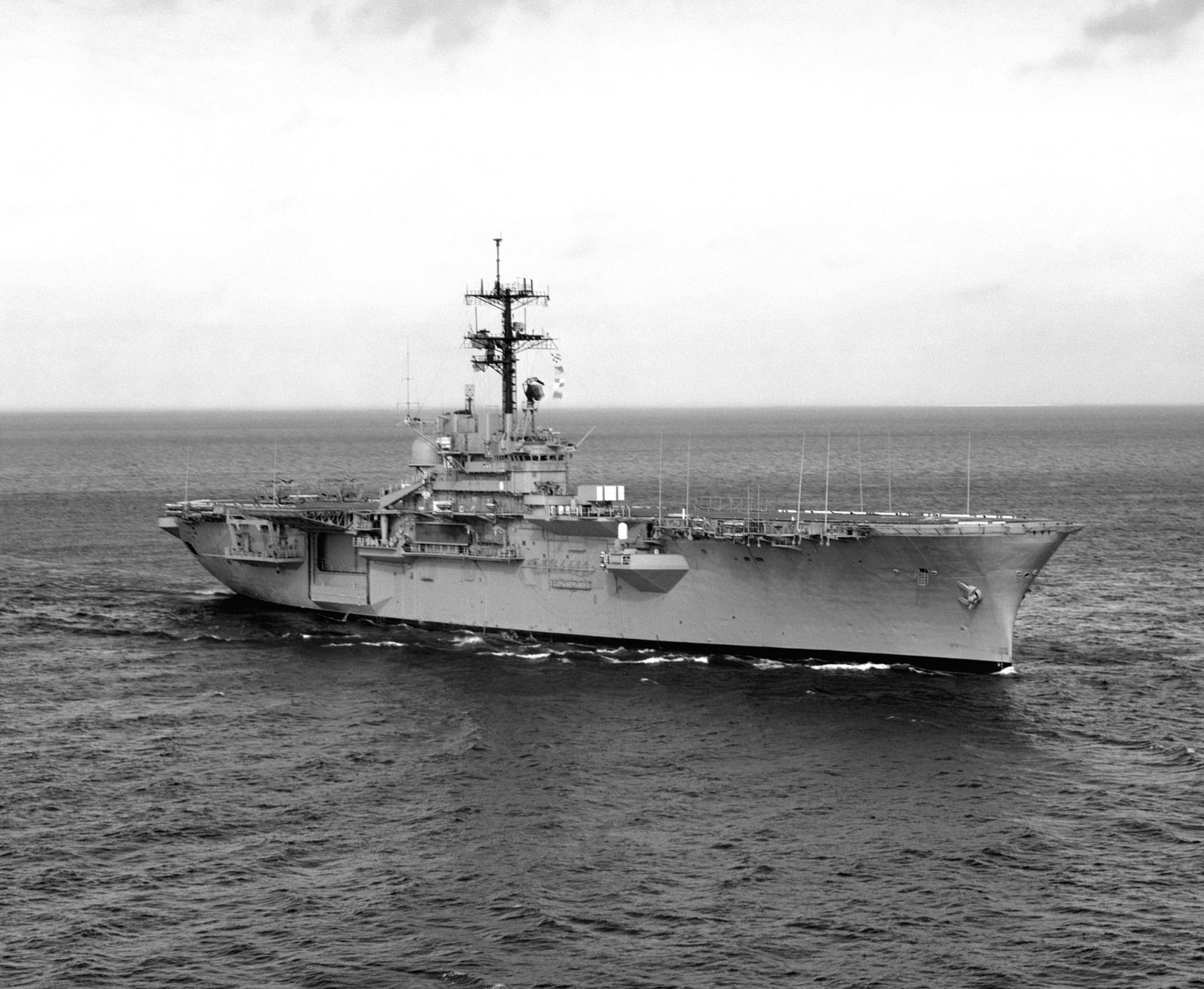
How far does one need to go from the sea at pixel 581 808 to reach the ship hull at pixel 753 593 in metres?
0.74

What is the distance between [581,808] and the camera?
24078mm

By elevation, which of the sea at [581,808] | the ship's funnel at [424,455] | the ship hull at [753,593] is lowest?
the sea at [581,808]

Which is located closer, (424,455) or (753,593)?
(753,593)

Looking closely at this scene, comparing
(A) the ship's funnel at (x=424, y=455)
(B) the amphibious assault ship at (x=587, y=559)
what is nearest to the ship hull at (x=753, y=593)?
(B) the amphibious assault ship at (x=587, y=559)

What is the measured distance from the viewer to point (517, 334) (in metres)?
41.8

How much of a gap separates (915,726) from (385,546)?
17.9 metres

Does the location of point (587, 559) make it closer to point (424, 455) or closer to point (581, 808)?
point (424, 455)

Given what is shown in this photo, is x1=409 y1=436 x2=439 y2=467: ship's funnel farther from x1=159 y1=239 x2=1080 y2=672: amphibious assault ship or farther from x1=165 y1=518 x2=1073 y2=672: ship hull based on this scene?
x1=165 y1=518 x2=1073 y2=672: ship hull

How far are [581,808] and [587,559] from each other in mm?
13241

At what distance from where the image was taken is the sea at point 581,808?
18594 millimetres

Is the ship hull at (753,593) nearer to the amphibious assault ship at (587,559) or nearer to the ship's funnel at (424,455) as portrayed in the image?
the amphibious assault ship at (587,559)

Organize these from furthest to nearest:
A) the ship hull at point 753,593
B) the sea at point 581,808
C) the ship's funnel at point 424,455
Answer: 1. the ship's funnel at point 424,455
2. the ship hull at point 753,593
3. the sea at point 581,808

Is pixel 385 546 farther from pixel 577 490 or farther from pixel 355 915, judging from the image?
pixel 355 915

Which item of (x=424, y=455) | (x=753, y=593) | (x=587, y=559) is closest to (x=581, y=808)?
(x=753, y=593)
